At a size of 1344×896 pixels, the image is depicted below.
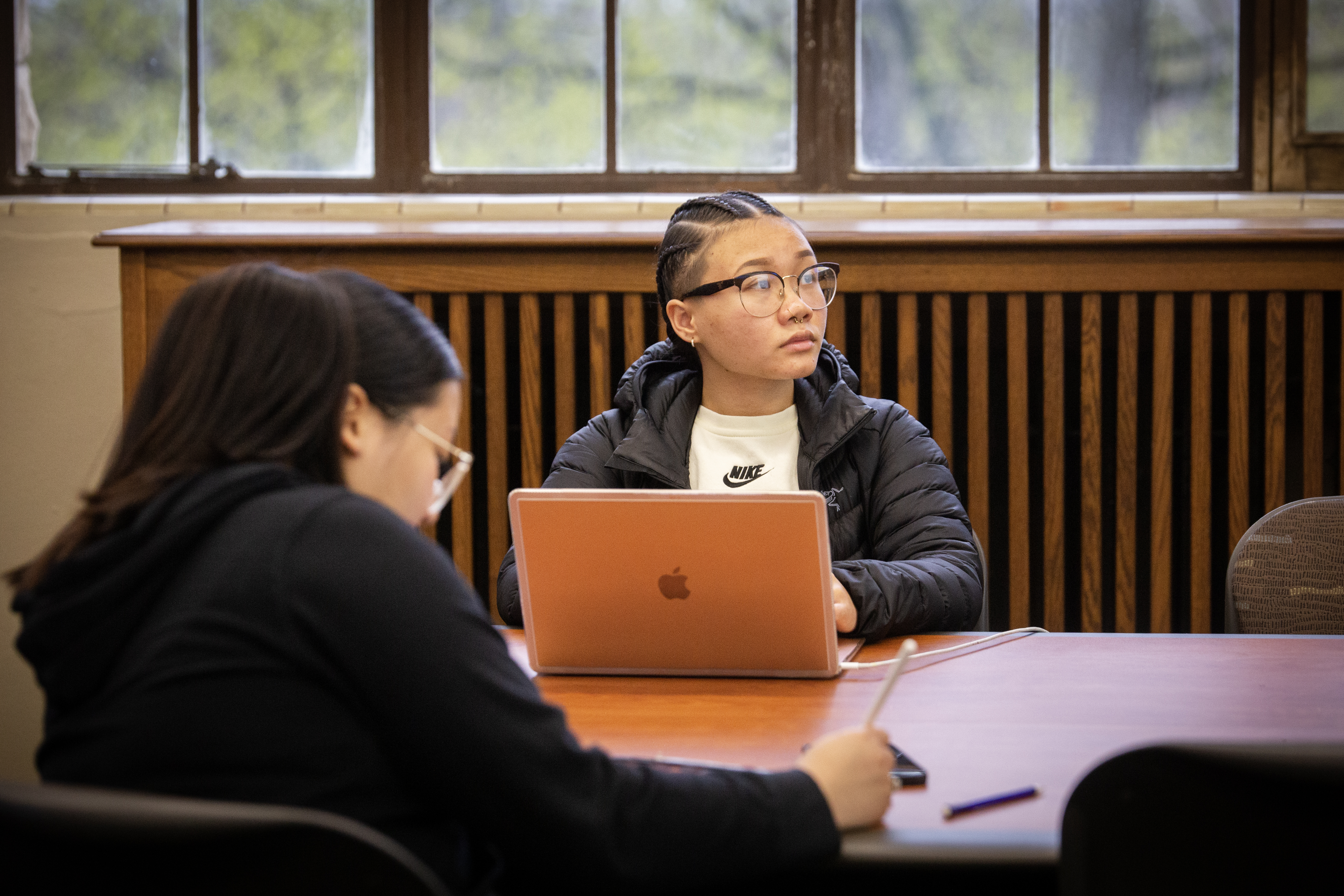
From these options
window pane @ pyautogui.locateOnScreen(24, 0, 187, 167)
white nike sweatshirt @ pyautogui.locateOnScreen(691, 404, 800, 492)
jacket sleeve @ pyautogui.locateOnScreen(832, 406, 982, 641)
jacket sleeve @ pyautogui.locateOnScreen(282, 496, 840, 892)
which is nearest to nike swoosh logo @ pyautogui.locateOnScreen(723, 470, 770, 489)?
white nike sweatshirt @ pyautogui.locateOnScreen(691, 404, 800, 492)

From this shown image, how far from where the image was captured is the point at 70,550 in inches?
36.3

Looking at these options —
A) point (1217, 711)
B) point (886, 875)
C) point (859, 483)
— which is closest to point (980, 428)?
point (859, 483)

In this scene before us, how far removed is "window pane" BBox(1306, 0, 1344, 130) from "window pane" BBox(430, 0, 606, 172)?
6.04 ft

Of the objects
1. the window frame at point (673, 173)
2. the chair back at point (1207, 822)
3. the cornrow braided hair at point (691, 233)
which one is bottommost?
the chair back at point (1207, 822)

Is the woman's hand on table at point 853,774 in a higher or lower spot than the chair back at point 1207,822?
lower

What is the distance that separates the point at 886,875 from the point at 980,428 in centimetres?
205

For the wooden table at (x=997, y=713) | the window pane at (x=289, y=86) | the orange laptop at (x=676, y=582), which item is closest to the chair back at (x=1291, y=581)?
the wooden table at (x=997, y=713)

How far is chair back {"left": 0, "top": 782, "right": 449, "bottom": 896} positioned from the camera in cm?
66

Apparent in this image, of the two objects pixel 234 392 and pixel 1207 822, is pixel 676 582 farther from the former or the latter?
pixel 1207 822

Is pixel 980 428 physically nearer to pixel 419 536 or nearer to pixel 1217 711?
pixel 1217 711

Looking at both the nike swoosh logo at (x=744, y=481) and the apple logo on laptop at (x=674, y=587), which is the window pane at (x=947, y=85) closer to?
the nike swoosh logo at (x=744, y=481)

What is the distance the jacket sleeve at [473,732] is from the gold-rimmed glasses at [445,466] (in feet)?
0.57

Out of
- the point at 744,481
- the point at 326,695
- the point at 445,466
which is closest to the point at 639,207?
the point at 744,481

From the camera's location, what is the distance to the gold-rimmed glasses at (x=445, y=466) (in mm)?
1069
